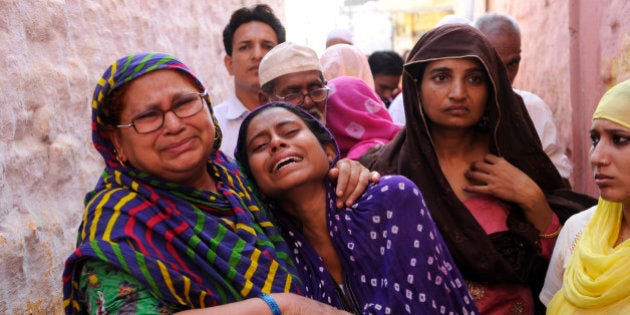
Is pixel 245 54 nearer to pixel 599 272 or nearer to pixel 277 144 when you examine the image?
pixel 277 144

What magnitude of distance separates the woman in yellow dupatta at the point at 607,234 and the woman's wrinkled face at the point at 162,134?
132 cm

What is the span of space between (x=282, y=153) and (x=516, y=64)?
7.28ft

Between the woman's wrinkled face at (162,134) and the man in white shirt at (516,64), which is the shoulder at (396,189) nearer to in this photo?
the woman's wrinkled face at (162,134)

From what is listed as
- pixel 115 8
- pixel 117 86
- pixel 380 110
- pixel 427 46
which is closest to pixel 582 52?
pixel 380 110

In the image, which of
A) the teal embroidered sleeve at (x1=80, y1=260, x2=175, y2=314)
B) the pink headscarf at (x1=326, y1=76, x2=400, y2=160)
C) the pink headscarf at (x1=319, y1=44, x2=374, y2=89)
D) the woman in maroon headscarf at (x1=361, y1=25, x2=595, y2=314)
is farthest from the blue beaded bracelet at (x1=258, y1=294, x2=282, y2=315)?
the pink headscarf at (x1=319, y1=44, x2=374, y2=89)

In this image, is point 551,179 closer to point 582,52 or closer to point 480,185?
point 480,185

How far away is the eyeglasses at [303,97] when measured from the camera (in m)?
2.85

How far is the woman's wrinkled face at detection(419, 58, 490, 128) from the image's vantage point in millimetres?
2340

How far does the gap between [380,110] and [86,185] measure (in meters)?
1.55

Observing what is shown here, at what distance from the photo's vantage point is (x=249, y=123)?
2156 mm

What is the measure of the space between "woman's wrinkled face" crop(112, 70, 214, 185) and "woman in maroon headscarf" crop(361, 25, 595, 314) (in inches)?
Result: 37.6

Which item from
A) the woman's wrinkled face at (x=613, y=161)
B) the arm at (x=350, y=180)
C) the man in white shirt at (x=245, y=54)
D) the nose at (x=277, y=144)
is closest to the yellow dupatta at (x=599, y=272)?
the woman's wrinkled face at (x=613, y=161)

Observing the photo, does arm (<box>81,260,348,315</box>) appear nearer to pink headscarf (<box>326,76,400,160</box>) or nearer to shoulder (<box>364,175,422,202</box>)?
shoulder (<box>364,175,422,202</box>)

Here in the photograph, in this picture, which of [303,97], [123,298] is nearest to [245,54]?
[303,97]
